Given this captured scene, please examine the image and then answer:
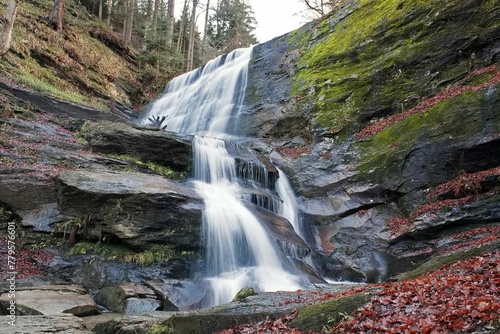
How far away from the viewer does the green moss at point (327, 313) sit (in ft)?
12.9

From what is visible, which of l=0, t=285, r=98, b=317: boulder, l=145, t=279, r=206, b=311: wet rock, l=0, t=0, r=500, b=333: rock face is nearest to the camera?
l=0, t=285, r=98, b=317: boulder

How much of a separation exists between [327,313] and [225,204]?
24.0 feet

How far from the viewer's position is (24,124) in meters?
Result: 12.5

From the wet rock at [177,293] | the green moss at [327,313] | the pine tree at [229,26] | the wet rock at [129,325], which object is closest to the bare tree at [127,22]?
the pine tree at [229,26]

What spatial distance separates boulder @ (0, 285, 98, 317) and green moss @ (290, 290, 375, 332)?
4.12 metres

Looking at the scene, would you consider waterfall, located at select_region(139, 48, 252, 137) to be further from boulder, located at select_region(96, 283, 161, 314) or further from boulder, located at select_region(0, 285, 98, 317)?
boulder, located at select_region(0, 285, 98, 317)

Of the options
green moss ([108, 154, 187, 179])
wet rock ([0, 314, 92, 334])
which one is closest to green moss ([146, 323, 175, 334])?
wet rock ([0, 314, 92, 334])

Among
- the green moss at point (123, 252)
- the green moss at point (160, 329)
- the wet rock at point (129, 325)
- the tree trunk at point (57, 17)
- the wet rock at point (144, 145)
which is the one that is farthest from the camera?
the tree trunk at point (57, 17)

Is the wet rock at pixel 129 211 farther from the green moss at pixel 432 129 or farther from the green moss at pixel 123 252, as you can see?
the green moss at pixel 432 129

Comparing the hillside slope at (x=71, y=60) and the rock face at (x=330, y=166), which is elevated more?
the hillside slope at (x=71, y=60)

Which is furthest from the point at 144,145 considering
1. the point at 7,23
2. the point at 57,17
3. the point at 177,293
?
the point at 57,17

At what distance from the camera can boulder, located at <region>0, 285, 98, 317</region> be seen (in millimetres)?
5863

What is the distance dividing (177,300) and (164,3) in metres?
35.8

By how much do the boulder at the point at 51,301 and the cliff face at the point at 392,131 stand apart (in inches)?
275
